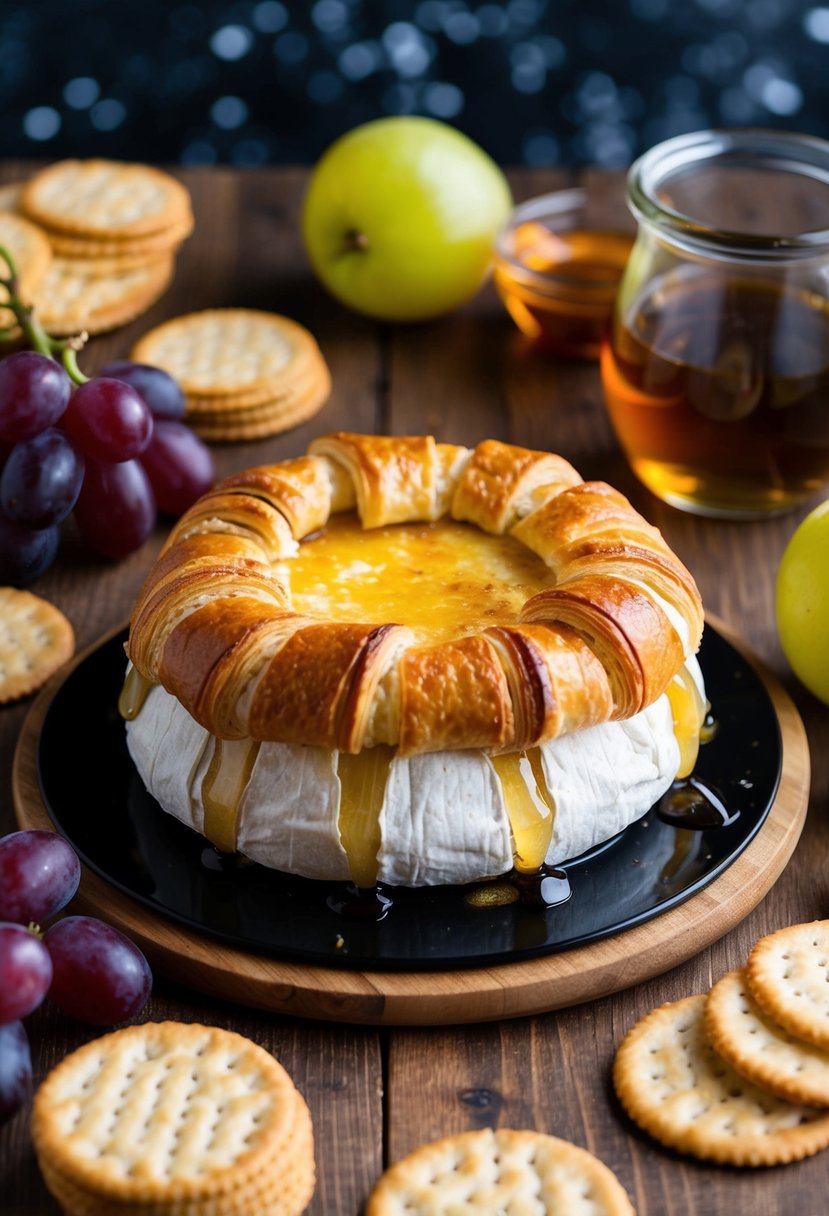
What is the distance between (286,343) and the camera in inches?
125

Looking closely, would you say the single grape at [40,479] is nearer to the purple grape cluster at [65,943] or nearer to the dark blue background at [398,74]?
the purple grape cluster at [65,943]

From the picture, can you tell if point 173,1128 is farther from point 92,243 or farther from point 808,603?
point 92,243

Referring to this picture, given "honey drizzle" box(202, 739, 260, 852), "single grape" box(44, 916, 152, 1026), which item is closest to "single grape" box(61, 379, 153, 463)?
"honey drizzle" box(202, 739, 260, 852)

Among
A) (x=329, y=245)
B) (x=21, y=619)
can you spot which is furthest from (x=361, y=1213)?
(x=329, y=245)

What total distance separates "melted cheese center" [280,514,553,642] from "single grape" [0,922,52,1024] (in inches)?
23.1

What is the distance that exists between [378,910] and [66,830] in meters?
0.45

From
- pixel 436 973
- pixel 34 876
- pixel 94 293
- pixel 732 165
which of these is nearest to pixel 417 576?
A: pixel 436 973

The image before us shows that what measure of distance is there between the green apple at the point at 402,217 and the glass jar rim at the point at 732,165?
1.66 feet

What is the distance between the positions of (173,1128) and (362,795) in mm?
448

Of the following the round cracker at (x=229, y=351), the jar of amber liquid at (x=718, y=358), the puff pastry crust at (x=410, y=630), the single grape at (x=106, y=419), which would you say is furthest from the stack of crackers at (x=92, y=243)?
the puff pastry crust at (x=410, y=630)

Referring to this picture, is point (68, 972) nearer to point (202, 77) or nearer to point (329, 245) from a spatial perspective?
point (329, 245)

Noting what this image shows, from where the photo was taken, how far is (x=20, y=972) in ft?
5.22

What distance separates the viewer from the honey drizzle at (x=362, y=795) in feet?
6.04

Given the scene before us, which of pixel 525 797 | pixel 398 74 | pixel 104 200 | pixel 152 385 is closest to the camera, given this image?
pixel 525 797
